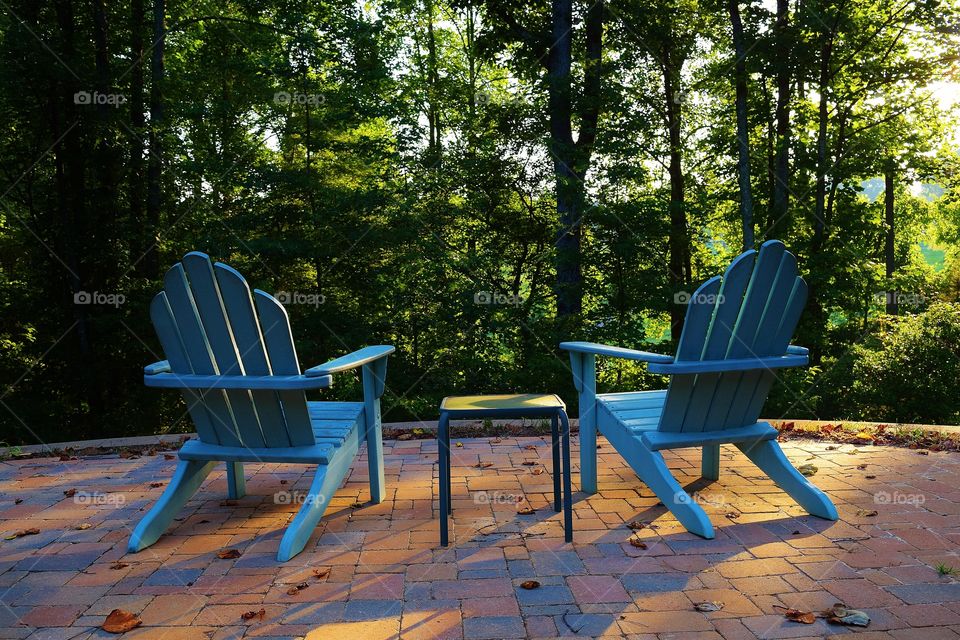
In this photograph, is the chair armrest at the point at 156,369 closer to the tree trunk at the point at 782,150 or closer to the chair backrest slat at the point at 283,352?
the chair backrest slat at the point at 283,352

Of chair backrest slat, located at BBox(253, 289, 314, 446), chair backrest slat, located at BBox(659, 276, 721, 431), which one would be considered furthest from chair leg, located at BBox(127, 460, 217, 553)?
chair backrest slat, located at BBox(659, 276, 721, 431)

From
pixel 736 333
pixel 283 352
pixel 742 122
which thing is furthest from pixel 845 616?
pixel 742 122

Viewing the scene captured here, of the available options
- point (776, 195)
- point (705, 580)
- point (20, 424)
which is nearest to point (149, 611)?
point (705, 580)

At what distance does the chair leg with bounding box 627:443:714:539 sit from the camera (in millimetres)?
2902

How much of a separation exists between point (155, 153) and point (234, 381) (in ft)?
21.6

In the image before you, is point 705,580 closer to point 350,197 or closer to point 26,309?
point 350,197

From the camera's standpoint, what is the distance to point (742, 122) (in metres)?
10.4

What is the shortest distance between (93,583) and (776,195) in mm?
11690

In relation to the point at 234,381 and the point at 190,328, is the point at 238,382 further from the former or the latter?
the point at 190,328

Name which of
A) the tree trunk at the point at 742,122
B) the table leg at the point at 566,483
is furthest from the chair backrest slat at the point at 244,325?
the tree trunk at the point at 742,122

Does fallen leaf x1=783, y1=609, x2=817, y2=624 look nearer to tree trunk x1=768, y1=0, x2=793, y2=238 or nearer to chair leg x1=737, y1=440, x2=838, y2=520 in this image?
chair leg x1=737, y1=440, x2=838, y2=520

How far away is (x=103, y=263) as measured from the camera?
7.55 meters

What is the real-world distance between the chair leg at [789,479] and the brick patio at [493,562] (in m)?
0.09

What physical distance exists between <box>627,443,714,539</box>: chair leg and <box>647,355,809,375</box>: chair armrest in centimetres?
47
